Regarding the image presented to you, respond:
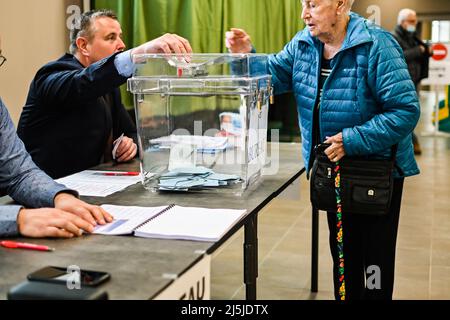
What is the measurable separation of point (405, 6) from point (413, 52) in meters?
4.33

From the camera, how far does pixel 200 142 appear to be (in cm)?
247

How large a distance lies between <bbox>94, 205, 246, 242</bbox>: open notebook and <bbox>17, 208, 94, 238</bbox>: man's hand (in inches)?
2.6

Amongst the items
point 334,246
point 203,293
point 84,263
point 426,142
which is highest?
point 84,263

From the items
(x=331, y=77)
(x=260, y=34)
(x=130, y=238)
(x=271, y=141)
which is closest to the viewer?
(x=130, y=238)

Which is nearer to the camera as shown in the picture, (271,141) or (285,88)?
(285,88)

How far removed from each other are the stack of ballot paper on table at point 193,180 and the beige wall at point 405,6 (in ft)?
28.5

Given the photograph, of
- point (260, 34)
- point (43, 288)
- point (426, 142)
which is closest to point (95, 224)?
point (43, 288)

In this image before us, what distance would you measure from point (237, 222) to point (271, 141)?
144 cm

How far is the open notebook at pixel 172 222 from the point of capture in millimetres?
1557

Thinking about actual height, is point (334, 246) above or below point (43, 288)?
below

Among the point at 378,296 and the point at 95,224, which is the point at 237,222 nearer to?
the point at 95,224

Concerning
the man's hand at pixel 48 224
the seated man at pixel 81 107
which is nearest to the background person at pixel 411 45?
the seated man at pixel 81 107

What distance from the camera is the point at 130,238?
5.07 ft

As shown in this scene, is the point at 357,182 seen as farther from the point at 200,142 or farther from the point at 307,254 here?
the point at 307,254
